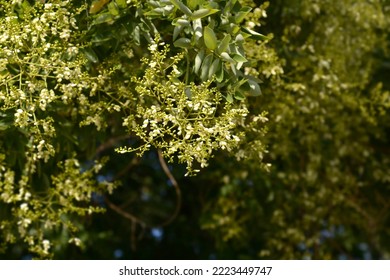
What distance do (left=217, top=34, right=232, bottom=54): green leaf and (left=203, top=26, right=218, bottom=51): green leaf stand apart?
0.02m

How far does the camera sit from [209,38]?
2.48m

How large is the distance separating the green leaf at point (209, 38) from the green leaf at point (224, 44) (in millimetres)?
18

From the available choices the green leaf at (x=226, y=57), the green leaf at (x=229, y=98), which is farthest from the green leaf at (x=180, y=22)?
the green leaf at (x=229, y=98)

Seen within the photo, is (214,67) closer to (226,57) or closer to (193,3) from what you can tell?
(226,57)

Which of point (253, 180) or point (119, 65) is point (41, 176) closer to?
point (119, 65)

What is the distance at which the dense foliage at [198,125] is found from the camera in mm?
2529

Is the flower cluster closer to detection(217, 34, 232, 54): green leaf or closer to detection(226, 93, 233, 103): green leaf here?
detection(226, 93, 233, 103): green leaf

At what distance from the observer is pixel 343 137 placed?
4.46 meters

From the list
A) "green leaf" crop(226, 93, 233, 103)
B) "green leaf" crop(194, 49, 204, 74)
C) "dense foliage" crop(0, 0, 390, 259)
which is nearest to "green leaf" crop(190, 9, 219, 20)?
"dense foliage" crop(0, 0, 390, 259)

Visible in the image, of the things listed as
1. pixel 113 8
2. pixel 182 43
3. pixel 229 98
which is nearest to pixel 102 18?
pixel 113 8

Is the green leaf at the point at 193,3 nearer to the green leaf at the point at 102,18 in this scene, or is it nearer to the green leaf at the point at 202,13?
the green leaf at the point at 202,13

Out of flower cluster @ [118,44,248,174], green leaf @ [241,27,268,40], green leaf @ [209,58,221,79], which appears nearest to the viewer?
flower cluster @ [118,44,248,174]

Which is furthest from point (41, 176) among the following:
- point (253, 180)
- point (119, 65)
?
point (253, 180)

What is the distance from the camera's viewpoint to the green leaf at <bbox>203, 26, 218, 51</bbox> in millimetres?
2471
